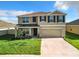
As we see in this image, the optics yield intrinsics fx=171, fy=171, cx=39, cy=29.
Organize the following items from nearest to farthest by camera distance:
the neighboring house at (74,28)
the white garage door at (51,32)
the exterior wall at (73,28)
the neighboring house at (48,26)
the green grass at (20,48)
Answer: the green grass at (20,48)
the neighboring house at (48,26)
the white garage door at (51,32)
the exterior wall at (73,28)
the neighboring house at (74,28)

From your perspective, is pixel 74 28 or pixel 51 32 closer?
pixel 51 32

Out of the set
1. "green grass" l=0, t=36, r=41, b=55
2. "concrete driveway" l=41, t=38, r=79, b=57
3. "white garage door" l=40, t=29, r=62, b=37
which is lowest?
"concrete driveway" l=41, t=38, r=79, b=57

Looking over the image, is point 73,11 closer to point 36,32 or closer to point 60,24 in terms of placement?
point 60,24

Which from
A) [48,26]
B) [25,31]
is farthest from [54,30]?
[25,31]

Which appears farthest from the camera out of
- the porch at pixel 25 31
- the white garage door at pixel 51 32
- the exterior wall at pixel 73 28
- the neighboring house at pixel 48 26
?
the exterior wall at pixel 73 28

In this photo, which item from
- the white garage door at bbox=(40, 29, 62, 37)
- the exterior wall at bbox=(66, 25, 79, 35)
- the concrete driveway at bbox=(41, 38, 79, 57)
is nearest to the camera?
the concrete driveway at bbox=(41, 38, 79, 57)

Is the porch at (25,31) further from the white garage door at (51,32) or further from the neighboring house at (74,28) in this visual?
the neighboring house at (74,28)

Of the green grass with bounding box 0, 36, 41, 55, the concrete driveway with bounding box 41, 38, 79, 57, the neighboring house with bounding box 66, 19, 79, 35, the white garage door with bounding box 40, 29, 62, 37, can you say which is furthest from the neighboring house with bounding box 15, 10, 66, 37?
the concrete driveway with bounding box 41, 38, 79, 57

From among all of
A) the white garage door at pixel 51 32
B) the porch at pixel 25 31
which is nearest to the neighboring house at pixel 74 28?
the white garage door at pixel 51 32

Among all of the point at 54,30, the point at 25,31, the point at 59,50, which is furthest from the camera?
the point at 25,31

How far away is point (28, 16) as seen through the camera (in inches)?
1150

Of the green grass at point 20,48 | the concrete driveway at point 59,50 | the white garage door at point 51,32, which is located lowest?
the concrete driveway at point 59,50

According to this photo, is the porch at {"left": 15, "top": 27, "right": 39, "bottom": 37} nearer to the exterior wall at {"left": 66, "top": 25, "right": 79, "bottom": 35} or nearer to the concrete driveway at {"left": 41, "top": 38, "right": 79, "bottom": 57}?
the concrete driveway at {"left": 41, "top": 38, "right": 79, "bottom": 57}

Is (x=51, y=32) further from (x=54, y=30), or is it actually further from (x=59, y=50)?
(x=59, y=50)
